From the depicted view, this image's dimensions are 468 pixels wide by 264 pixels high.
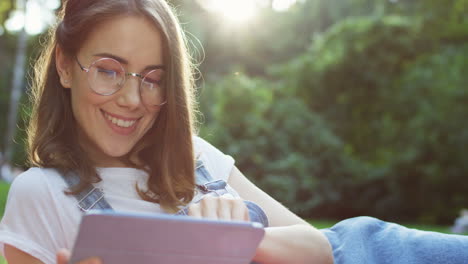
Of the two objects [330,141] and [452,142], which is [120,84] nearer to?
[330,141]

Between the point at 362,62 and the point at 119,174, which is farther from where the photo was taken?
the point at 362,62

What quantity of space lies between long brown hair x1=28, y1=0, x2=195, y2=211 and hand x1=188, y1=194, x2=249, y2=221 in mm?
283

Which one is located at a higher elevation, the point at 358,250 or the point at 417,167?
the point at 358,250

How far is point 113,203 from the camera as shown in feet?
5.46

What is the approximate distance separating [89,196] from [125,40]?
45 cm

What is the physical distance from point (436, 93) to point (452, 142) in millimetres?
1181

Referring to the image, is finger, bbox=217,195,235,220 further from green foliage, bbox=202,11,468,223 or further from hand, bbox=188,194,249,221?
green foliage, bbox=202,11,468,223

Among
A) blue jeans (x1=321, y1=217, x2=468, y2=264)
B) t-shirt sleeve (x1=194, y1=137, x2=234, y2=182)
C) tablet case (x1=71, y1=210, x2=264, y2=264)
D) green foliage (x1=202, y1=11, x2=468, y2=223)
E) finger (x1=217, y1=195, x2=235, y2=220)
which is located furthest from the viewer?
green foliage (x1=202, y1=11, x2=468, y2=223)

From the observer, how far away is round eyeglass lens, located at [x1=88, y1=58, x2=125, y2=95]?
1.57 meters

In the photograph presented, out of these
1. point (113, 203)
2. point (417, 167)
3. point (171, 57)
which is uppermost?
point (171, 57)

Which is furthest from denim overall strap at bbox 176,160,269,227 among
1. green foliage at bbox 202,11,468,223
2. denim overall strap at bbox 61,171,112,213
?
green foliage at bbox 202,11,468,223

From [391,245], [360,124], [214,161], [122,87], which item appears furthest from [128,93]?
[360,124]

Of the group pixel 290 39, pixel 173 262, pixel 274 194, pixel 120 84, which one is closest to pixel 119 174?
pixel 120 84

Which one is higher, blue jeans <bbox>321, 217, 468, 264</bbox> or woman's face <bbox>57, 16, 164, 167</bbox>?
woman's face <bbox>57, 16, 164, 167</bbox>
